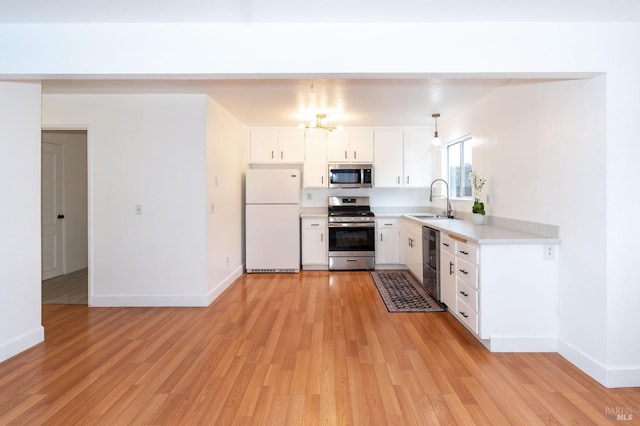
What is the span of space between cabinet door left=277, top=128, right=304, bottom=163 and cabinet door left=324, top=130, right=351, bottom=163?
1.50 feet

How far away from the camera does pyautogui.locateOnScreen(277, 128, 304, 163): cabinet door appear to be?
5.59 metres

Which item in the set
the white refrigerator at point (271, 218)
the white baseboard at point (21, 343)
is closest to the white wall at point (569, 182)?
the white refrigerator at point (271, 218)

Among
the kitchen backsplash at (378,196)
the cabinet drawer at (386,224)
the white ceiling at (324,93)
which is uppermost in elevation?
the white ceiling at (324,93)

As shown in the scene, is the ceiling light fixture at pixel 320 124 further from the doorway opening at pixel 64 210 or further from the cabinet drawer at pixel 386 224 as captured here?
the doorway opening at pixel 64 210

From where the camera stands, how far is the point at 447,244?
133 inches

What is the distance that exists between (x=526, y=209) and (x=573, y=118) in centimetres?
87

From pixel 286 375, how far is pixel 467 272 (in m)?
1.69

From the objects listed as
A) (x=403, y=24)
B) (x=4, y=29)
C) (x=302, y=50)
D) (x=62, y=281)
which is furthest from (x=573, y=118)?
(x=62, y=281)

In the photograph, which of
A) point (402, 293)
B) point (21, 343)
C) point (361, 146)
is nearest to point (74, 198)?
point (21, 343)

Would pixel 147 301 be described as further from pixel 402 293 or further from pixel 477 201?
pixel 477 201

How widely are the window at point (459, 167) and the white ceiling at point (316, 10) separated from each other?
2475mm

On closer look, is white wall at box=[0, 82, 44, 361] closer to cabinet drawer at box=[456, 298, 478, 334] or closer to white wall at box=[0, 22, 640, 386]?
white wall at box=[0, 22, 640, 386]

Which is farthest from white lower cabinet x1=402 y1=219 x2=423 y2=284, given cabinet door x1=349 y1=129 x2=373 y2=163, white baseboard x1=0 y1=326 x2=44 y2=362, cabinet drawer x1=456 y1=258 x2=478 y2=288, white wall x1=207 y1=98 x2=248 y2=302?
white baseboard x1=0 y1=326 x2=44 y2=362

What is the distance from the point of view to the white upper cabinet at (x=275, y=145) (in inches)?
220
